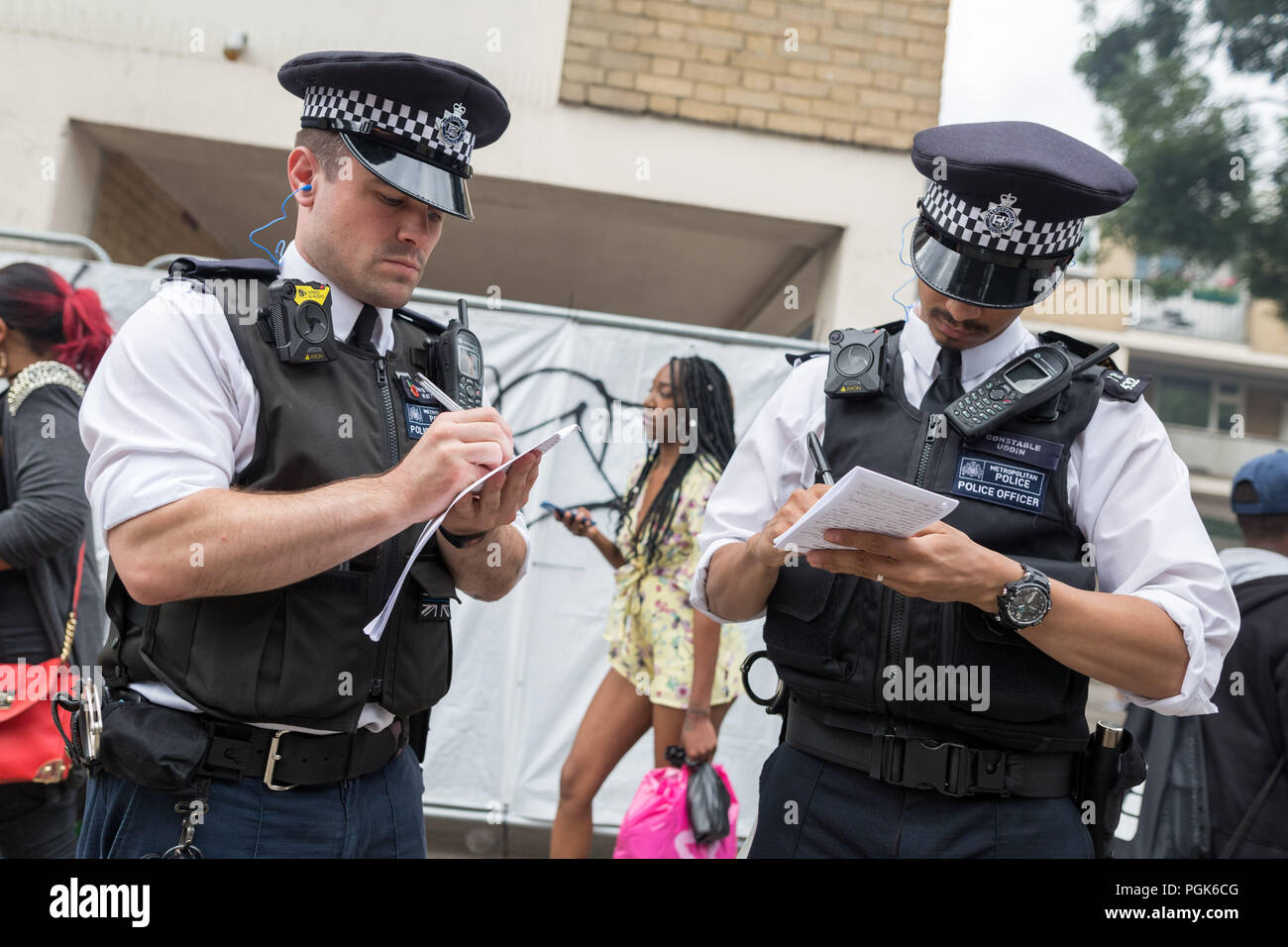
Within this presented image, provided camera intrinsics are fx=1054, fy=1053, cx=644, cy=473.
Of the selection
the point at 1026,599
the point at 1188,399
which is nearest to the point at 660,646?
the point at 1026,599

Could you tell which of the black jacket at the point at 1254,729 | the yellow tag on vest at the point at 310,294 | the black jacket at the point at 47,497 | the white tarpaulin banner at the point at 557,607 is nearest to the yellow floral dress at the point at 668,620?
the white tarpaulin banner at the point at 557,607

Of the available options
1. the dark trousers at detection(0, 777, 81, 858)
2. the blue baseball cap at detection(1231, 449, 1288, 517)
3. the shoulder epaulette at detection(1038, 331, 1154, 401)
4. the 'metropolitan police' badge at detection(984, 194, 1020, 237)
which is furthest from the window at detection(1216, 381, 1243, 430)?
the dark trousers at detection(0, 777, 81, 858)

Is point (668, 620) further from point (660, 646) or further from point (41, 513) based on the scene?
point (41, 513)

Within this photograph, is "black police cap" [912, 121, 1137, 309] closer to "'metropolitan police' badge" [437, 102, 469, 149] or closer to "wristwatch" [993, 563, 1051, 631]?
"wristwatch" [993, 563, 1051, 631]

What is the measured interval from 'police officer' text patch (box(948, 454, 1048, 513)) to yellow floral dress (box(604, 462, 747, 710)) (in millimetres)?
2090

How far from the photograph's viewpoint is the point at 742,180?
6523 millimetres

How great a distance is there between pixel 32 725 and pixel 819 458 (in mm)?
2314

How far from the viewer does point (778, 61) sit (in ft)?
21.5

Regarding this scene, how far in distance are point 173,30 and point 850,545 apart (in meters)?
6.20

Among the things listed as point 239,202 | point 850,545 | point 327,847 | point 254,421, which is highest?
point 239,202

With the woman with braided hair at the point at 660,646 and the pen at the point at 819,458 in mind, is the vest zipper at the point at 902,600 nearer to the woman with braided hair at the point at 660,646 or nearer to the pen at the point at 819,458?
the pen at the point at 819,458

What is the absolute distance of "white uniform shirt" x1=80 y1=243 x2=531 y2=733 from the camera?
1.66 meters
